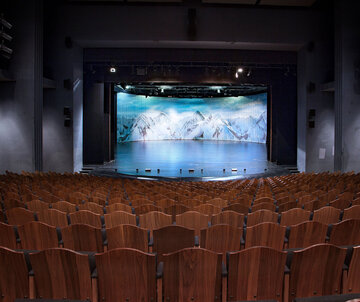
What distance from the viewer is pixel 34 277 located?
278cm

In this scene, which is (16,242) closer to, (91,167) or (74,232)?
(74,232)

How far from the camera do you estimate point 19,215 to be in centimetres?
477

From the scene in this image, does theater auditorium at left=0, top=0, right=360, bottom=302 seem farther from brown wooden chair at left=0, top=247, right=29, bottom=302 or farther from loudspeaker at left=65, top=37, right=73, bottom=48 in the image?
loudspeaker at left=65, top=37, right=73, bottom=48

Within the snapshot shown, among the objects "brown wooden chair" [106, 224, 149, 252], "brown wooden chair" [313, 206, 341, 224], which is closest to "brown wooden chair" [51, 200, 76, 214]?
"brown wooden chair" [106, 224, 149, 252]

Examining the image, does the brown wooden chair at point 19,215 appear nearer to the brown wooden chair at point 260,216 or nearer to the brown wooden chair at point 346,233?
the brown wooden chair at point 260,216

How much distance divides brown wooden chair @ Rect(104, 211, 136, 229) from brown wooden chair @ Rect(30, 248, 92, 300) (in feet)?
6.02

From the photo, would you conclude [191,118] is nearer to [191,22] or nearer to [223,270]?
[191,22]

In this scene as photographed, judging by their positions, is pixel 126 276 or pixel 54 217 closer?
pixel 126 276

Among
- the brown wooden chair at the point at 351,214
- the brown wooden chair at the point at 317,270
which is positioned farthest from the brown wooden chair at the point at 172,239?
the brown wooden chair at the point at 351,214

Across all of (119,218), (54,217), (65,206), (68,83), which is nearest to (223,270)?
(119,218)

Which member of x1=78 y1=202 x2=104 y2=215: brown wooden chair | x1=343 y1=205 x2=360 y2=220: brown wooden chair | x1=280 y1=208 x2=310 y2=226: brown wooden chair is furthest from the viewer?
x1=78 y1=202 x2=104 y2=215: brown wooden chair

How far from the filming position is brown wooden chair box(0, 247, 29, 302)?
8.86ft

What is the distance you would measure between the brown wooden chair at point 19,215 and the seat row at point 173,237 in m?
0.86

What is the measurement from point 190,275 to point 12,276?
134 centimetres
